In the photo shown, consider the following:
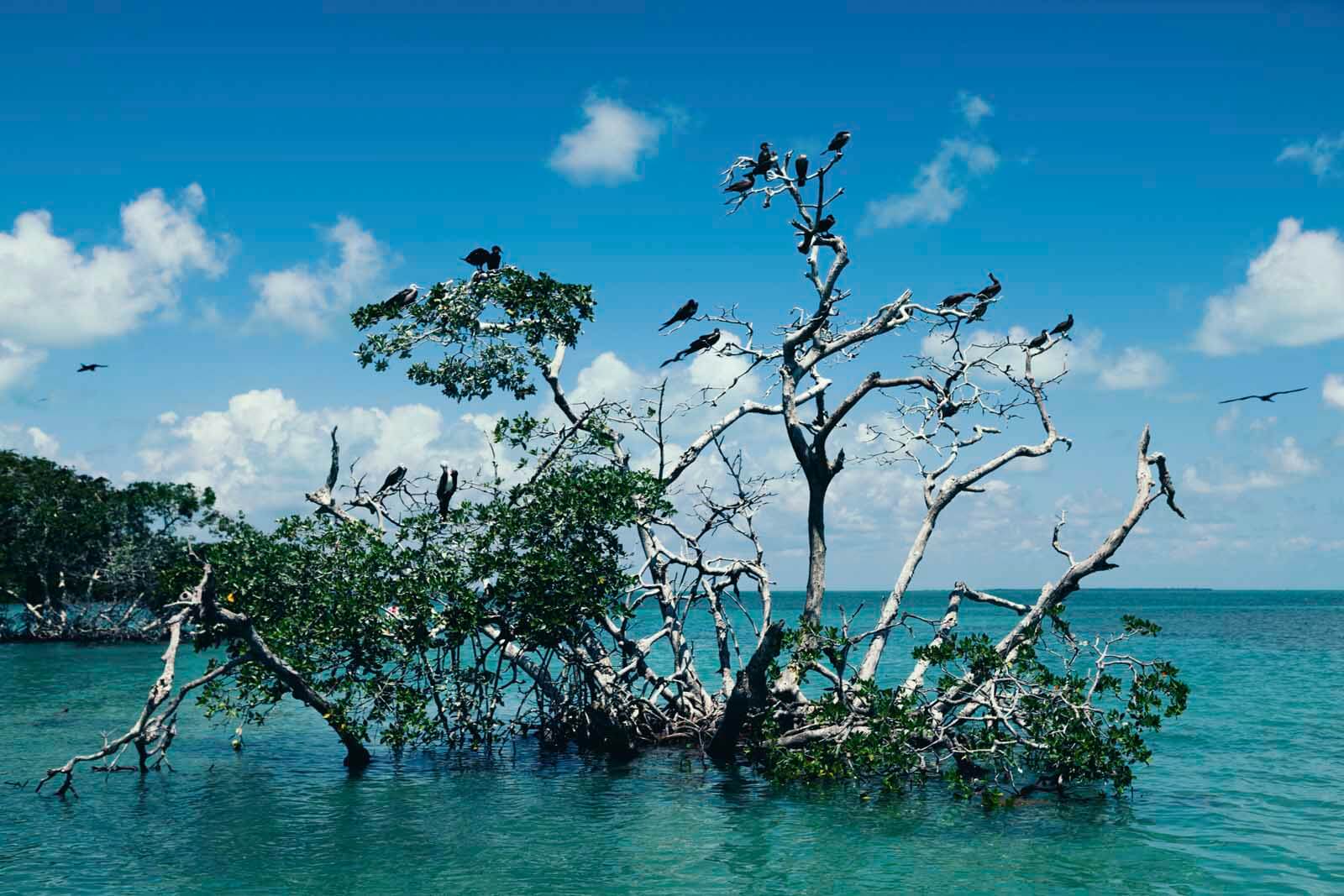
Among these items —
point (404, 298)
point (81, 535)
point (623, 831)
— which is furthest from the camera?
point (81, 535)

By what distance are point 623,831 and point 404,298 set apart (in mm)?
8824

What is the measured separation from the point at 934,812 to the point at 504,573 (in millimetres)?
7012

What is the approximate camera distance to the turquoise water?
1167 centimetres

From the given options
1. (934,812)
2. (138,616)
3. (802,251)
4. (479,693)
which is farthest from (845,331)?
(138,616)

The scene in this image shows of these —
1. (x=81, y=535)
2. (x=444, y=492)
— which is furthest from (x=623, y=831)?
(x=81, y=535)

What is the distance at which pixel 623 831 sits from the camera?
1365cm

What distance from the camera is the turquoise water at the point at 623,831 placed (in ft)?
38.3

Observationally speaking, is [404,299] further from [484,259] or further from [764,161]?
[764,161]

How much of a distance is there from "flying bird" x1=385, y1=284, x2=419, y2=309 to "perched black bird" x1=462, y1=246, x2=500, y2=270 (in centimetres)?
95

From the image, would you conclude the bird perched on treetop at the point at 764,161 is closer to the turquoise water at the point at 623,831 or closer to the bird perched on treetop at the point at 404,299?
the bird perched on treetop at the point at 404,299

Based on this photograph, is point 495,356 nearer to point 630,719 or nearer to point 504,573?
point 504,573

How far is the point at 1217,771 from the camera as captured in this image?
61.5 feet

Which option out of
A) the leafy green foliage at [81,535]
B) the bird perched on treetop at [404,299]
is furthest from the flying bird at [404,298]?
the leafy green foliage at [81,535]

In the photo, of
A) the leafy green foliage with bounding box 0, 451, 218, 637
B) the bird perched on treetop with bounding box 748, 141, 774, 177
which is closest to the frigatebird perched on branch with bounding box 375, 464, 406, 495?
the bird perched on treetop with bounding box 748, 141, 774, 177
